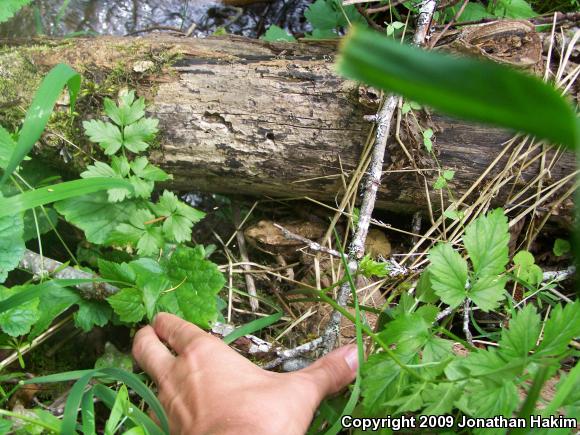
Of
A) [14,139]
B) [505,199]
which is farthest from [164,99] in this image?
[505,199]

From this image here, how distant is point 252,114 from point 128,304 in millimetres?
825

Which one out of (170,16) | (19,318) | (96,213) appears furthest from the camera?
(170,16)

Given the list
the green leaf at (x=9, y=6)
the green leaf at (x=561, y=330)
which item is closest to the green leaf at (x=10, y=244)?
the green leaf at (x=9, y=6)

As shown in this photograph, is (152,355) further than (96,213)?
No

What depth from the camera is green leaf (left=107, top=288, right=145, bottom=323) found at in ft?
5.49

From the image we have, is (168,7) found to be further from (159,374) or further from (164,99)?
(159,374)

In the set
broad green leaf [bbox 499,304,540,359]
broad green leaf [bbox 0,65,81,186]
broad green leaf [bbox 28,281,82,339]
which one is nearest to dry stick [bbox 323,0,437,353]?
broad green leaf [bbox 499,304,540,359]

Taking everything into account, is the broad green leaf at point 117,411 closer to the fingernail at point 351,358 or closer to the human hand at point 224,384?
the human hand at point 224,384

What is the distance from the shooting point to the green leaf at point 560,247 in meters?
1.99

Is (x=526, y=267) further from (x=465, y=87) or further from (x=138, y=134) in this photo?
(x=465, y=87)

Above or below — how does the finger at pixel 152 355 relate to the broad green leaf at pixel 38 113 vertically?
below

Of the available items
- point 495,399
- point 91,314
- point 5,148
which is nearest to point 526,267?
point 495,399

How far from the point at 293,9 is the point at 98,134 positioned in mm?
1740

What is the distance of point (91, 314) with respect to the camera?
1.79 m
